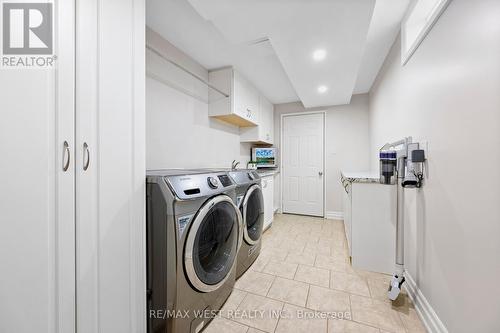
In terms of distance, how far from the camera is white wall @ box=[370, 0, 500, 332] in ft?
2.57

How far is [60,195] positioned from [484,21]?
1.97m

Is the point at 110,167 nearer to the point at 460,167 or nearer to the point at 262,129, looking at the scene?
the point at 460,167

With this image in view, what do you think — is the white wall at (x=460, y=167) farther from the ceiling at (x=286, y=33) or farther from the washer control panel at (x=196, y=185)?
the washer control panel at (x=196, y=185)

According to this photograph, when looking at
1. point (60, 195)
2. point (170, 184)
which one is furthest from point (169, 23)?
point (60, 195)

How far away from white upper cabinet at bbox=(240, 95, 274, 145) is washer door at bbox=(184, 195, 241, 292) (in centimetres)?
202

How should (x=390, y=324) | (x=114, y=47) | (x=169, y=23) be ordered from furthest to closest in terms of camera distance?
(x=169, y=23) < (x=390, y=324) < (x=114, y=47)

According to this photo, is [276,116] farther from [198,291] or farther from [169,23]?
[198,291]

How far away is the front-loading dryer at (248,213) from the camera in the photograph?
1.79 m

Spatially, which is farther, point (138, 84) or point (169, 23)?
point (169, 23)

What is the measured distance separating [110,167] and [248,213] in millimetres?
1344

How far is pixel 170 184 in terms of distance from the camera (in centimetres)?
104

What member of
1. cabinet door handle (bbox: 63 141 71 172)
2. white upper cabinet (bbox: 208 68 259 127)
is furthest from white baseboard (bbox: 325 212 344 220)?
cabinet door handle (bbox: 63 141 71 172)

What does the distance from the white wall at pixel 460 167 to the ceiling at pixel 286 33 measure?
0.54 metres

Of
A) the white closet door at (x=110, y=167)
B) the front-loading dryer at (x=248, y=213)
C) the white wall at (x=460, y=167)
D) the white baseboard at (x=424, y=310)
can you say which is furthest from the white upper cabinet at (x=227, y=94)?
the white baseboard at (x=424, y=310)
